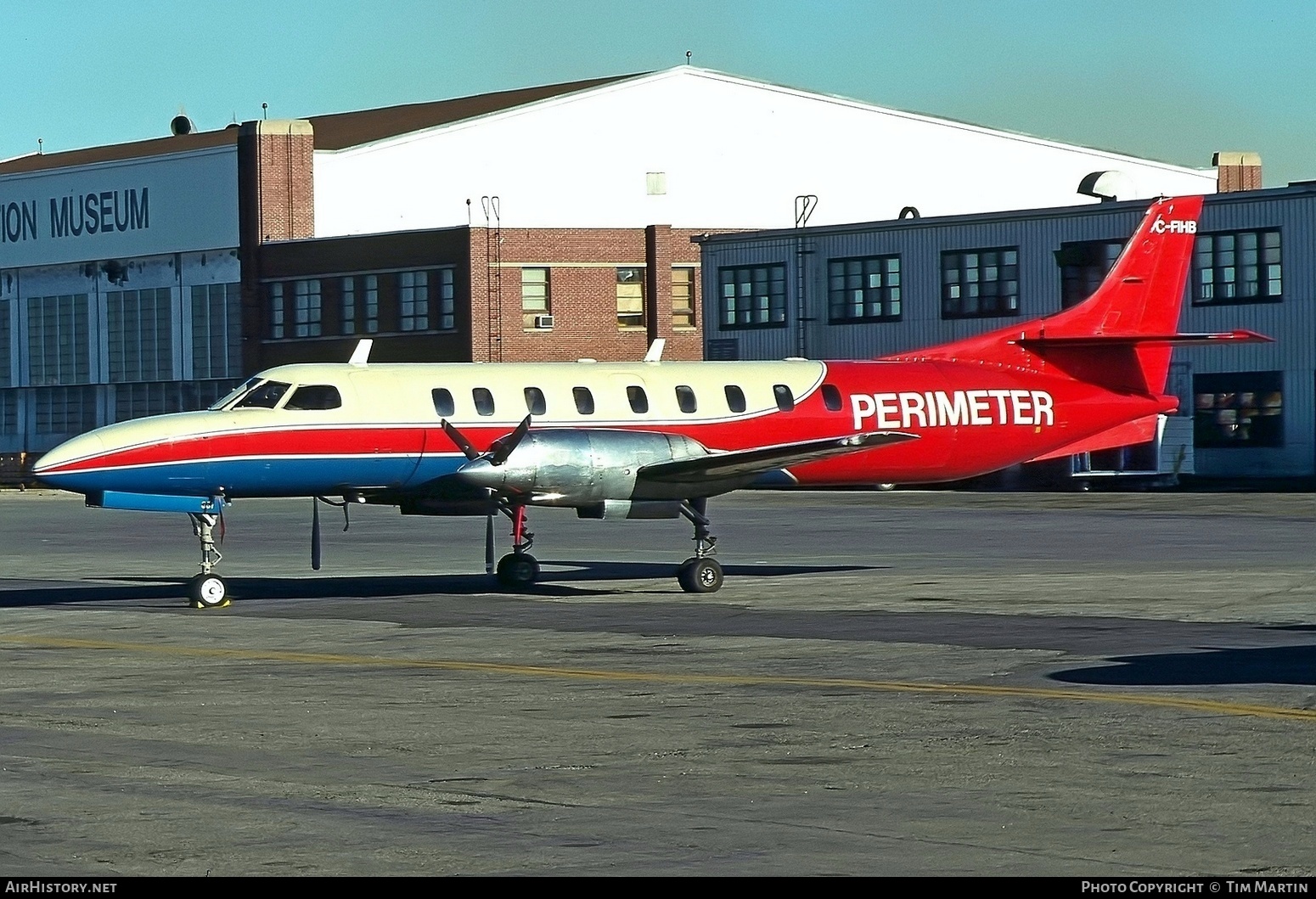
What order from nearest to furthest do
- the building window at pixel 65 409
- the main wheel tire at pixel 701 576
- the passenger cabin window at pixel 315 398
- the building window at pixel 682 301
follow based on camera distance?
the passenger cabin window at pixel 315 398 < the main wheel tire at pixel 701 576 < the building window at pixel 682 301 < the building window at pixel 65 409

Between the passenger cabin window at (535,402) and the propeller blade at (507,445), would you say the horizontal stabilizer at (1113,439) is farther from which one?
the propeller blade at (507,445)

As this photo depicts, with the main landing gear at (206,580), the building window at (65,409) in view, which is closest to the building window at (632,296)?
the building window at (65,409)

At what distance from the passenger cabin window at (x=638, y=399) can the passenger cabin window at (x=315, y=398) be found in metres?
4.15

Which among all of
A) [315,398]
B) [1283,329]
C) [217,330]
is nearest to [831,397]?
[315,398]

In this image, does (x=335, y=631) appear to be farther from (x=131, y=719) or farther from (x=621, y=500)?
(x=131, y=719)

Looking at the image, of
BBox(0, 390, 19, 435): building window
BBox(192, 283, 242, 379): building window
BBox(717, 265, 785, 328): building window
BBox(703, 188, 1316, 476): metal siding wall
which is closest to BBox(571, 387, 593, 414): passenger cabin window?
BBox(703, 188, 1316, 476): metal siding wall

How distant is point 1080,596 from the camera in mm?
25156

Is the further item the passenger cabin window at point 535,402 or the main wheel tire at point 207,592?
the passenger cabin window at point 535,402

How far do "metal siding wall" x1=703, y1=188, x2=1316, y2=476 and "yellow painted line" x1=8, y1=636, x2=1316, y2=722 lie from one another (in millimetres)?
42319

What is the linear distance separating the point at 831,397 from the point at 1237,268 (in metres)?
31.7

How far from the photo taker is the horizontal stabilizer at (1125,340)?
102 ft

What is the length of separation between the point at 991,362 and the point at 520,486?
9086mm

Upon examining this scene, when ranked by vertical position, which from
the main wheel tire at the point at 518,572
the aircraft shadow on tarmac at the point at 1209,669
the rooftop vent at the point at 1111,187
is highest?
the rooftop vent at the point at 1111,187

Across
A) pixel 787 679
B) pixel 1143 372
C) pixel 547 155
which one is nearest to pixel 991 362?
pixel 1143 372
